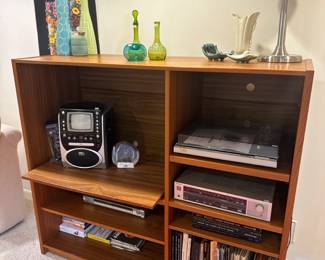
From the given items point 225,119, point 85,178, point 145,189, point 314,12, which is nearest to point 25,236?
point 85,178

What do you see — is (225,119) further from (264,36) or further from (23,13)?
(23,13)

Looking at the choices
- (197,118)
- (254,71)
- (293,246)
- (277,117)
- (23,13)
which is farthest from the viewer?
(23,13)

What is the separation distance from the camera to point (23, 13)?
177 centimetres

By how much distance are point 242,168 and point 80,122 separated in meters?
0.79

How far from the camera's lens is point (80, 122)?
1.43 m

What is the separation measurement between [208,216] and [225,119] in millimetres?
458

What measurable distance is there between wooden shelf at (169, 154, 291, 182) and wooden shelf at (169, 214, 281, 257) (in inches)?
12.1

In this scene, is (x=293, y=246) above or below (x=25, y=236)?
above

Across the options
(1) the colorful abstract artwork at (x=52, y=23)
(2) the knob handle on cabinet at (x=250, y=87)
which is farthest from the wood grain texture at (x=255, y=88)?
(1) the colorful abstract artwork at (x=52, y=23)

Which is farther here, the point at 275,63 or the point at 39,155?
the point at 39,155

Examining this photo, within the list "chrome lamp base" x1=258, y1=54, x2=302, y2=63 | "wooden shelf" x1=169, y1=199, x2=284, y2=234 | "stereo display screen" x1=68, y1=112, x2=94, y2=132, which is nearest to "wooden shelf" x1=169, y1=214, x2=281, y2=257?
"wooden shelf" x1=169, y1=199, x2=284, y2=234

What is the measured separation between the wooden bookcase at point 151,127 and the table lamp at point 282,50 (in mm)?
83

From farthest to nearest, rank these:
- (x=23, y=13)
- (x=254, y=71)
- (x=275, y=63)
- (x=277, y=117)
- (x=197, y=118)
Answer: (x=23, y=13), (x=197, y=118), (x=277, y=117), (x=275, y=63), (x=254, y=71)

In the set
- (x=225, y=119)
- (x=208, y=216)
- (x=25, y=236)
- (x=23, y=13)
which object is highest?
(x=23, y=13)
